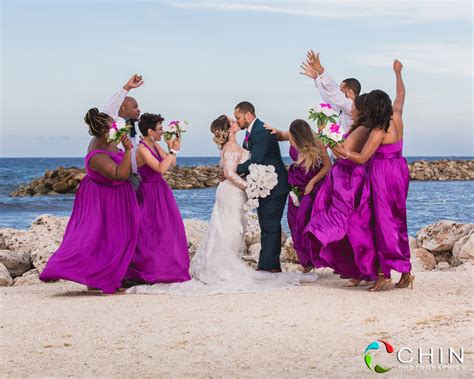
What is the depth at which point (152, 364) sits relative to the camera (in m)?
6.38

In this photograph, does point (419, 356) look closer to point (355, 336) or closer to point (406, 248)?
point (355, 336)

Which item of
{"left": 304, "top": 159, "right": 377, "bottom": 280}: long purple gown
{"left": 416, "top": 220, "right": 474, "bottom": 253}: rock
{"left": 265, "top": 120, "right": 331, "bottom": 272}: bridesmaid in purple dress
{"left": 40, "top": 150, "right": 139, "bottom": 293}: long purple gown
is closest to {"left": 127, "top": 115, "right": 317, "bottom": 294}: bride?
{"left": 265, "top": 120, "right": 331, "bottom": 272}: bridesmaid in purple dress

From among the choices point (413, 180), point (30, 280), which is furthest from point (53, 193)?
point (30, 280)

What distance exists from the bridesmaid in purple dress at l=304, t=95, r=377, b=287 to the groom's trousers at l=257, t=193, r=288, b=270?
32.3 inches

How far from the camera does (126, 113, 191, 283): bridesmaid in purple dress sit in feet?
30.0

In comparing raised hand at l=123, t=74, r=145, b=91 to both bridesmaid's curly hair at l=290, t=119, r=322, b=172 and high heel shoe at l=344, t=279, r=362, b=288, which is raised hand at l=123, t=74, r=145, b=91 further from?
high heel shoe at l=344, t=279, r=362, b=288

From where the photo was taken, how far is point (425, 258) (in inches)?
516

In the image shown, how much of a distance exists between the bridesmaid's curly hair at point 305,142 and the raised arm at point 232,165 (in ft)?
2.28

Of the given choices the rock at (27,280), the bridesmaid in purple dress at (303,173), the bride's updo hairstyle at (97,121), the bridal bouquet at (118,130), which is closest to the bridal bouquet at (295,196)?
the bridesmaid in purple dress at (303,173)

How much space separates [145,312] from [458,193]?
31.8m

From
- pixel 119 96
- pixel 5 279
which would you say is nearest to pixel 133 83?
pixel 119 96

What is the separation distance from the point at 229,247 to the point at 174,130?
1.53m

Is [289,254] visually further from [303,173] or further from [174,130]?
[174,130]

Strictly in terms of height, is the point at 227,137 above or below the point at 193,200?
above
